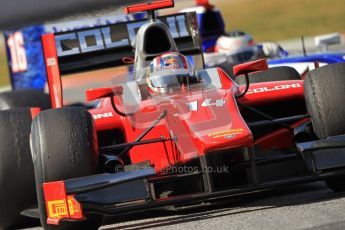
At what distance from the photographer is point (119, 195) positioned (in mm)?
5855

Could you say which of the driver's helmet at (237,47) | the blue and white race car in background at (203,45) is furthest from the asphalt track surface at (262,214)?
the driver's helmet at (237,47)

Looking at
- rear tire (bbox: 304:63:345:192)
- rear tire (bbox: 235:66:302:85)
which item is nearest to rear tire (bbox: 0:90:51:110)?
rear tire (bbox: 235:66:302:85)

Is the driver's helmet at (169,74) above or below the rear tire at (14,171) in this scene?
above

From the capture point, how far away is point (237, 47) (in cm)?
1537

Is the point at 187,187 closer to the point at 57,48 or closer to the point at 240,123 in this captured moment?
the point at 240,123

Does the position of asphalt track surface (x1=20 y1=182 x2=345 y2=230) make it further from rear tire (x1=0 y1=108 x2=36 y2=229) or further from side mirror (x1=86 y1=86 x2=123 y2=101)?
side mirror (x1=86 y1=86 x2=123 y2=101)

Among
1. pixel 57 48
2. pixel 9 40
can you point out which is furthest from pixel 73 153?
pixel 9 40

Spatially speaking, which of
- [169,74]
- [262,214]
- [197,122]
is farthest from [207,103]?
[262,214]

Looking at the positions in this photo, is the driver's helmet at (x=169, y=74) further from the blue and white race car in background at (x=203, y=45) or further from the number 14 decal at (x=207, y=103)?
the blue and white race car in background at (x=203, y=45)

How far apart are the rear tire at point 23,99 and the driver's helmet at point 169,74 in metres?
3.21

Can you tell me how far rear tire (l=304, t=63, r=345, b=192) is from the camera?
247 inches

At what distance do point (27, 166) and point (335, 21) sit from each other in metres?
24.6

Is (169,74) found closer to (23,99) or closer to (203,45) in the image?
(23,99)

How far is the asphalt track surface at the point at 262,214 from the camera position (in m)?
5.30
